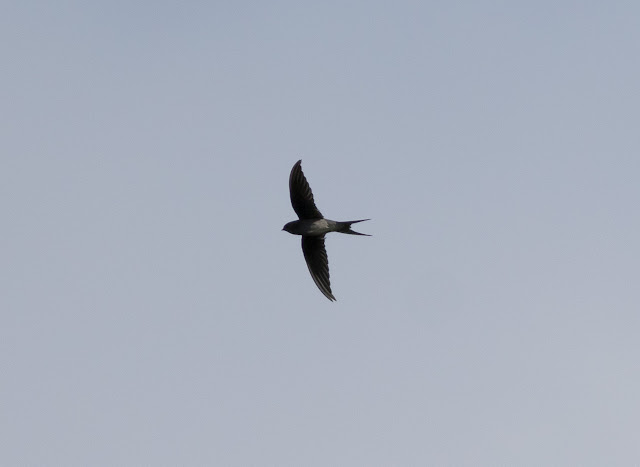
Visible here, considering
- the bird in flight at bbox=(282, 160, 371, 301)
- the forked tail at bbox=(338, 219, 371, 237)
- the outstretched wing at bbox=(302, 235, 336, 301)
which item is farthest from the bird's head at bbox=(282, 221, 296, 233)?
the forked tail at bbox=(338, 219, 371, 237)

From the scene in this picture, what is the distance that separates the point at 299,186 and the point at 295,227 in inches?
36.4

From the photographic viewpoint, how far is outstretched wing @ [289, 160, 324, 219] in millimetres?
21391

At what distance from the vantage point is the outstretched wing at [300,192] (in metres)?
21.4

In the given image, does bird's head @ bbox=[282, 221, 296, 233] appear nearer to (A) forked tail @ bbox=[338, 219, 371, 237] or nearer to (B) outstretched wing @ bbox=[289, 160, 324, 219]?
(B) outstretched wing @ bbox=[289, 160, 324, 219]

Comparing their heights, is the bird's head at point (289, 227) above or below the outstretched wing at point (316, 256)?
above

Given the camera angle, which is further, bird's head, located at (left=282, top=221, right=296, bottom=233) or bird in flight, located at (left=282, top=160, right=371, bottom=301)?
bird's head, located at (left=282, top=221, right=296, bottom=233)

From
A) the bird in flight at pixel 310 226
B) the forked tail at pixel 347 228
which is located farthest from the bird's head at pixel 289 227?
the forked tail at pixel 347 228

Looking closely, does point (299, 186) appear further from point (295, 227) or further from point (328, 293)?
point (328, 293)

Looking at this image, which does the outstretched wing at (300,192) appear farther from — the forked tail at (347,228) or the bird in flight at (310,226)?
the forked tail at (347,228)

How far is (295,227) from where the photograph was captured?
70.7ft

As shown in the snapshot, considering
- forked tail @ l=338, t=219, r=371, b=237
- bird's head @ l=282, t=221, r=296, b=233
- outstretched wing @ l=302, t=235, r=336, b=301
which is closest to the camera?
forked tail @ l=338, t=219, r=371, b=237

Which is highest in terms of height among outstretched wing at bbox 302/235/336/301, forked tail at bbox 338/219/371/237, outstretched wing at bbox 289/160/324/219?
outstretched wing at bbox 289/160/324/219

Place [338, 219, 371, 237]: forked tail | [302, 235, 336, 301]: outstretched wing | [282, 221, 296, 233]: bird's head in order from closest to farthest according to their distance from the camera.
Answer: [338, 219, 371, 237]: forked tail < [282, 221, 296, 233]: bird's head < [302, 235, 336, 301]: outstretched wing

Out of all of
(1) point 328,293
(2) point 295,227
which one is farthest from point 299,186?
(1) point 328,293
